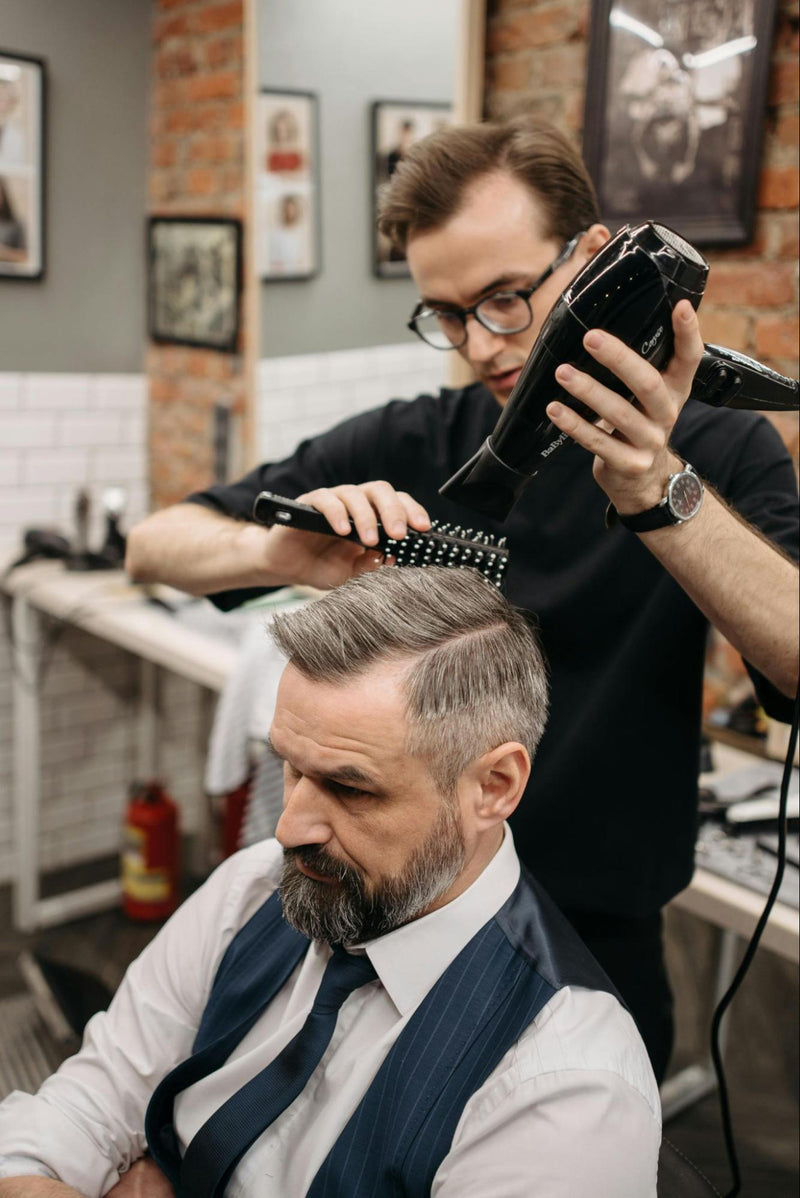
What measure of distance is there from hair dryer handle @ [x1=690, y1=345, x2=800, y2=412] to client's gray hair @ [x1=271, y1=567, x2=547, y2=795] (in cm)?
33

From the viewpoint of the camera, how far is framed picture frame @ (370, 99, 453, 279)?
2.91 metres

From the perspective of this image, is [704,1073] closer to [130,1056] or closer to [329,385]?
[130,1056]

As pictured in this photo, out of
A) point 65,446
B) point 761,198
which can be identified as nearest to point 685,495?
point 761,198

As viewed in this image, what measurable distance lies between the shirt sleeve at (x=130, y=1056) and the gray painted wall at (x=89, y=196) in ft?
8.51

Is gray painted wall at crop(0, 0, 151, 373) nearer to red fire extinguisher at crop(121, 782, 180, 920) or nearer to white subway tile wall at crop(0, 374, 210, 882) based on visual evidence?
white subway tile wall at crop(0, 374, 210, 882)

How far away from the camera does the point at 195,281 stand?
12.1ft

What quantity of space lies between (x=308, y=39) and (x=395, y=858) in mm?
2829

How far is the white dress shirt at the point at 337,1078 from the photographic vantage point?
3.46 feet

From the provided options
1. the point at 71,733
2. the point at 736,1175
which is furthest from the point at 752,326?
the point at 71,733

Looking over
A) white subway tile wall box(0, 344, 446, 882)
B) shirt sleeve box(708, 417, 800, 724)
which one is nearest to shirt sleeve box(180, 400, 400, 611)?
shirt sleeve box(708, 417, 800, 724)

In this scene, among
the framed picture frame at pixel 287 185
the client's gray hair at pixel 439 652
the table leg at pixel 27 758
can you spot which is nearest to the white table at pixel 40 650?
the table leg at pixel 27 758

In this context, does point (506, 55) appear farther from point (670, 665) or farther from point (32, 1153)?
point (32, 1153)

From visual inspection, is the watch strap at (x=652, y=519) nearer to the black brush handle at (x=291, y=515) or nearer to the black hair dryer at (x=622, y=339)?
the black hair dryer at (x=622, y=339)

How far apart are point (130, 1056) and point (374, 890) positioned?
458mm
